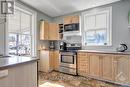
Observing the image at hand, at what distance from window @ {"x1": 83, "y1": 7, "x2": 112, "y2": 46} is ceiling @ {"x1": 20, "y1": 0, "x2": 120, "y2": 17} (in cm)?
38

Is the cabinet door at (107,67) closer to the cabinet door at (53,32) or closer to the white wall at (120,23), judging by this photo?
the white wall at (120,23)

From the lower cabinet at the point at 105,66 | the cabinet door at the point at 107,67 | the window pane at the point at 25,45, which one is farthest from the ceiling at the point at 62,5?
the cabinet door at the point at 107,67

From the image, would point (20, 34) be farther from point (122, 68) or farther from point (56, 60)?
point (122, 68)

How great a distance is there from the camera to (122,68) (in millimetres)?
3730

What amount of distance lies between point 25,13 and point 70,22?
1.89 m

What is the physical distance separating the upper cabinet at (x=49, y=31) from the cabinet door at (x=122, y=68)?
9.58 feet

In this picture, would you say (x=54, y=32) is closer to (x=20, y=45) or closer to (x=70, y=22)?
(x=70, y=22)

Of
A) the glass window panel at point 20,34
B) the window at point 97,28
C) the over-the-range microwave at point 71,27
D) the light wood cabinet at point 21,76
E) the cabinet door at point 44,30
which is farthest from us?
the cabinet door at point 44,30

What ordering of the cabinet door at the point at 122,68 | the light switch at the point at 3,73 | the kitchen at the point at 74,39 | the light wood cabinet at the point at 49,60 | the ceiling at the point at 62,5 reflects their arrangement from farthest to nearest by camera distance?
the light wood cabinet at the point at 49,60
the ceiling at the point at 62,5
the kitchen at the point at 74,39
the cabinet door at the point at 122,68
the light switch at the point at 3,73

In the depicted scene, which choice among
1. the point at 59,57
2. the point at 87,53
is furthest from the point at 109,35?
the point at 59,57

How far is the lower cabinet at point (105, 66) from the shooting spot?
3693mm

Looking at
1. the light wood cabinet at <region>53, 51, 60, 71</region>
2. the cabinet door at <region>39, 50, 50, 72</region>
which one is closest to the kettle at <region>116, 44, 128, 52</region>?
the light wood cabinet at <region>53, 51, 60, 71</region>

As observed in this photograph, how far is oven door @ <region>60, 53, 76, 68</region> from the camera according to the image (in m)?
4.87

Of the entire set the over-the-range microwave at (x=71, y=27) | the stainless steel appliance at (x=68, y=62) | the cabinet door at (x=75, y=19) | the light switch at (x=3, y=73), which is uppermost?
the cabinet door at (x=75, y=19)
